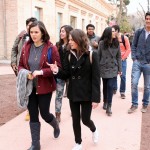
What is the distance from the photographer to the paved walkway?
15.8 feet

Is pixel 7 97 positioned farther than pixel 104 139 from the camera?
Yes

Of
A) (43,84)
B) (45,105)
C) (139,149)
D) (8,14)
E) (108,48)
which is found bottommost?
(139,149)

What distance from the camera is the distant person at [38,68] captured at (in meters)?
4.30

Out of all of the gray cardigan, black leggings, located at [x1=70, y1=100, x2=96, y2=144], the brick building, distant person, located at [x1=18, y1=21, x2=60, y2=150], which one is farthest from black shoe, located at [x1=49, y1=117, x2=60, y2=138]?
the brick building

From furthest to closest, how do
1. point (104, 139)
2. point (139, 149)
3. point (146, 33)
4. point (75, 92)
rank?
point (146, 33) < point (104, 139) < point (139, 149) < point (75, 92)

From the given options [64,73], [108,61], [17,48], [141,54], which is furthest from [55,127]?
[141,54]

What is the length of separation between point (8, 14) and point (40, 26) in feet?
41.4

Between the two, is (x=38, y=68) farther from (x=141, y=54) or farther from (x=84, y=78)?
Answer: (x=141, y=54)

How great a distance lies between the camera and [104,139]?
200 inches

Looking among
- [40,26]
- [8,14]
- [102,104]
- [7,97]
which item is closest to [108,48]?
[102,104]

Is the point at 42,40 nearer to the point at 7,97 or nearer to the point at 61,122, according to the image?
the point at 61,122

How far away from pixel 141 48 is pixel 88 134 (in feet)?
7.33

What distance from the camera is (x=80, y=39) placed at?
4.13 m

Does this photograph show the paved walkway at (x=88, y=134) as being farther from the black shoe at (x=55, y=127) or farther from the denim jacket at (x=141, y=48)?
the denim jacket at (x=141, y=48)
